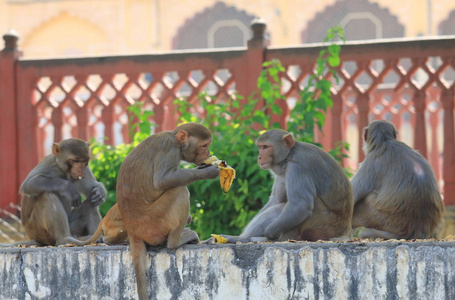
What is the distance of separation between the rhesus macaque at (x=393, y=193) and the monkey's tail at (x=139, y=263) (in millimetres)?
1777

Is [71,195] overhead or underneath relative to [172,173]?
underneath

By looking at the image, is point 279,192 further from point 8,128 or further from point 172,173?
point 8,128

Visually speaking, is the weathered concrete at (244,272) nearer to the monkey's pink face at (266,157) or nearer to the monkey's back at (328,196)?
the monkey's back at (328,196)

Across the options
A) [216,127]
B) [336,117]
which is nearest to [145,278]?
[216,127]

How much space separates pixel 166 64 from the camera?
26.6ft

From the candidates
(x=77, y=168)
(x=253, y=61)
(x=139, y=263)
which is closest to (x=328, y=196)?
(x=139, y=263)

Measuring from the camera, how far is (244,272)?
171 inches

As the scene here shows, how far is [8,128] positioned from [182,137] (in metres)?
4.22

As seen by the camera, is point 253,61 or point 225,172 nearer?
point 225,172

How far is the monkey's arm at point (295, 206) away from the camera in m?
4.96

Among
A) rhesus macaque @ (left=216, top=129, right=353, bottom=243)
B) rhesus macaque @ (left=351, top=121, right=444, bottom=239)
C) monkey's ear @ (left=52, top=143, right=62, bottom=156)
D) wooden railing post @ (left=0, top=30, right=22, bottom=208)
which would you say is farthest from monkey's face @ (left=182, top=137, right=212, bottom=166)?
wooden railing post @ (left=0, top=30, right=22, bottom=208)

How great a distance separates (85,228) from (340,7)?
17014 mm

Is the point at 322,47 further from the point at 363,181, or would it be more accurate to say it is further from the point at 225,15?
the point at 225,15

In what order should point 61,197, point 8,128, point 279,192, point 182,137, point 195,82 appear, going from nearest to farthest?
point 182,137
point 279,192
point 61,197
point 195,82
point 8,128
